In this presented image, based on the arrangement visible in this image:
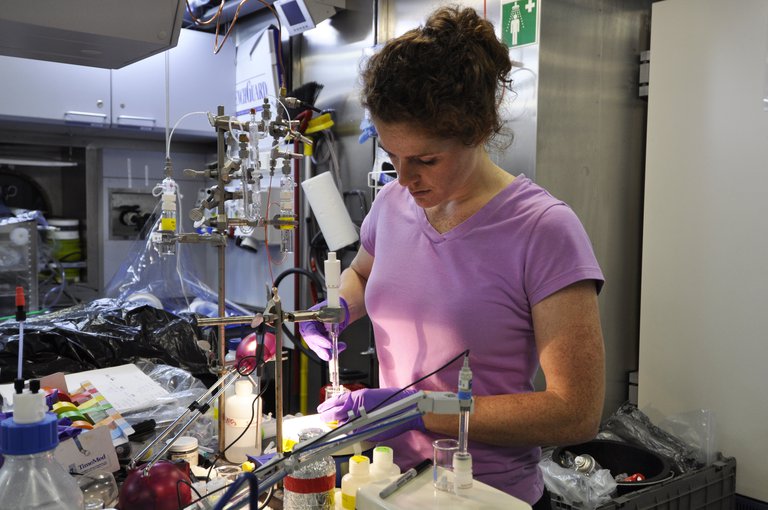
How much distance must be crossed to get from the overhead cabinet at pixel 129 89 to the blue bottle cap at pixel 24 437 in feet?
8.30

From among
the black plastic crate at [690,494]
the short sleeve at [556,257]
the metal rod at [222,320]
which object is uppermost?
the short sleeve at [556,257]

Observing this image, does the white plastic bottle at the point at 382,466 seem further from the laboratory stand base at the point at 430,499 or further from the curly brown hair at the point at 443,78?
the curly brown hair at the point at 443,78

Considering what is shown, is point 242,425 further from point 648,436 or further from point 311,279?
point 311,279

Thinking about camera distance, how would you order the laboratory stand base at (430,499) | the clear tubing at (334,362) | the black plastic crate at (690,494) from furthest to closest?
1. the black plastic crate at (690,494)
2. the clear tubing at (334,362)
3. the laboratory stand base at (430,499)

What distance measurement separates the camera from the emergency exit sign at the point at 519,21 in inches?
77.0

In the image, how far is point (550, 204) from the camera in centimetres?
110

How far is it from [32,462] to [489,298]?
2.32ft

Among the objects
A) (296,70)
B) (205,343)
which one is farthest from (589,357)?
(296,70)

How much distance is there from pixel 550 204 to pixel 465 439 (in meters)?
0.46

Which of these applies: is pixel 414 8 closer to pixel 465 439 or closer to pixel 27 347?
pixel 27 347

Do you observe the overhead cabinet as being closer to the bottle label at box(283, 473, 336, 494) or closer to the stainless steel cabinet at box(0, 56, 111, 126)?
the stainless steel cabinet at box(0, 56, 111, 126)

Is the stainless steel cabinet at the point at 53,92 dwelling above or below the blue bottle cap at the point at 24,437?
above

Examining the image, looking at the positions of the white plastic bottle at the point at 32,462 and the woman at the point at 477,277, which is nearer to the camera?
the white plastic bottle at the point at 32,462

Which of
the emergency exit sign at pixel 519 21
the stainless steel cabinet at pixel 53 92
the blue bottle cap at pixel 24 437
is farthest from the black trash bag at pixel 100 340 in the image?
the emergency exit sign at pixel 519 21
